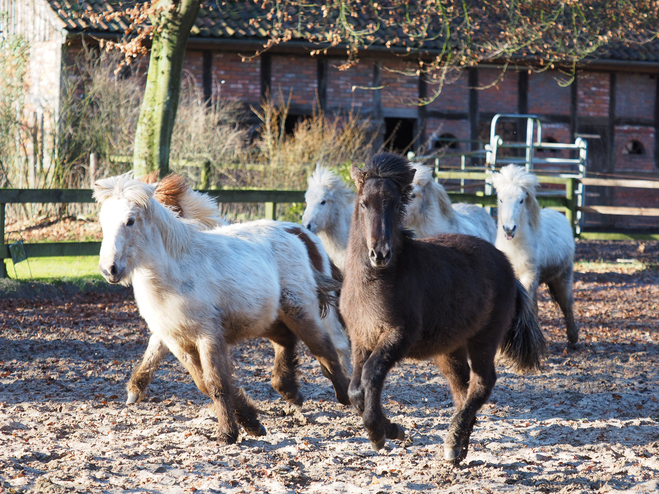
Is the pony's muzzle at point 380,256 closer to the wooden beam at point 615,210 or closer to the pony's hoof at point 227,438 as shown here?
the pony's hoof at point 227,438

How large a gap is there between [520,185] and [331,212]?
6.44ft

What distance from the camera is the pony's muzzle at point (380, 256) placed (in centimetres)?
376

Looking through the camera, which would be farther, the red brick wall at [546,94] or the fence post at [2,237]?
the red brick wall at [546,94]

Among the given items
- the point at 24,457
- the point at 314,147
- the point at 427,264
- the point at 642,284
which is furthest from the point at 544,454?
the point at 314,147

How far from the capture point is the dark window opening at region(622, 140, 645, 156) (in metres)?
21.7

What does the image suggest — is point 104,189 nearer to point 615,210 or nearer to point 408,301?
point 408,301

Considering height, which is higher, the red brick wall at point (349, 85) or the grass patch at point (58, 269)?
the red brick wall at point (349, 85)

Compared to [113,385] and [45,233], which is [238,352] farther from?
[45,233]

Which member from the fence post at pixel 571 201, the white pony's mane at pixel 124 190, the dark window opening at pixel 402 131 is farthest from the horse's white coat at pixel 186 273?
the dark window opening at pixel 402 131

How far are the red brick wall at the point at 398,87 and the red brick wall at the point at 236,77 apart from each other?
3.37m

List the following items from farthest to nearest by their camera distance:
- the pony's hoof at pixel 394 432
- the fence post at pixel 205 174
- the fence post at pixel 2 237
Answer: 1. the fence post at pixel 205 174
2. the fence post at pixel 2 237
3. the pony's hoof at pixel 394 432

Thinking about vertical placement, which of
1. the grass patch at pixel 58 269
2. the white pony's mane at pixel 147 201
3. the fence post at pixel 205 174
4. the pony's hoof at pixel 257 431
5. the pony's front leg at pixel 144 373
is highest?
the fence post at pixel 205 174

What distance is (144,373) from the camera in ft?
17.6

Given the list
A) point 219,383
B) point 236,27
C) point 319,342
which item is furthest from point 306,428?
Answer: point 236,27
